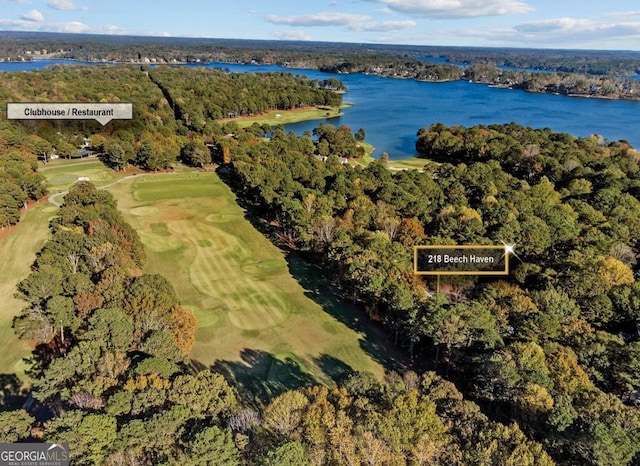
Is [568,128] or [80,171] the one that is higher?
[568,128]

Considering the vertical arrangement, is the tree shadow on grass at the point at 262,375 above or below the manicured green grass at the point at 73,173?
below

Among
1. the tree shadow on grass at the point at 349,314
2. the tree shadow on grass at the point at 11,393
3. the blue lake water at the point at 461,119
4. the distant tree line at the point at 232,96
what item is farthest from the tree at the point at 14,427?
the distant tree line at the point at 232,96

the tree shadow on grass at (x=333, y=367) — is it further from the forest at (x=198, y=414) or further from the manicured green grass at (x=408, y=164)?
the manicured green grass at (x=408, y=164)

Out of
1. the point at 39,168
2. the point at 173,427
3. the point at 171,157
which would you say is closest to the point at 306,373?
the point at 173,427

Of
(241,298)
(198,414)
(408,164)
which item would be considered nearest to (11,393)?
(198,414)

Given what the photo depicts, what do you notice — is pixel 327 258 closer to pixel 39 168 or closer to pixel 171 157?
pixel 171 157

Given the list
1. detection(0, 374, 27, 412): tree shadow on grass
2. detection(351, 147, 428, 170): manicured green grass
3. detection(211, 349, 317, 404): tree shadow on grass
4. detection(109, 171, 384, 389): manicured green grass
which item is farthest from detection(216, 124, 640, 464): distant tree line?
detection(0, 374, 27, 412): tree shadow on grass
